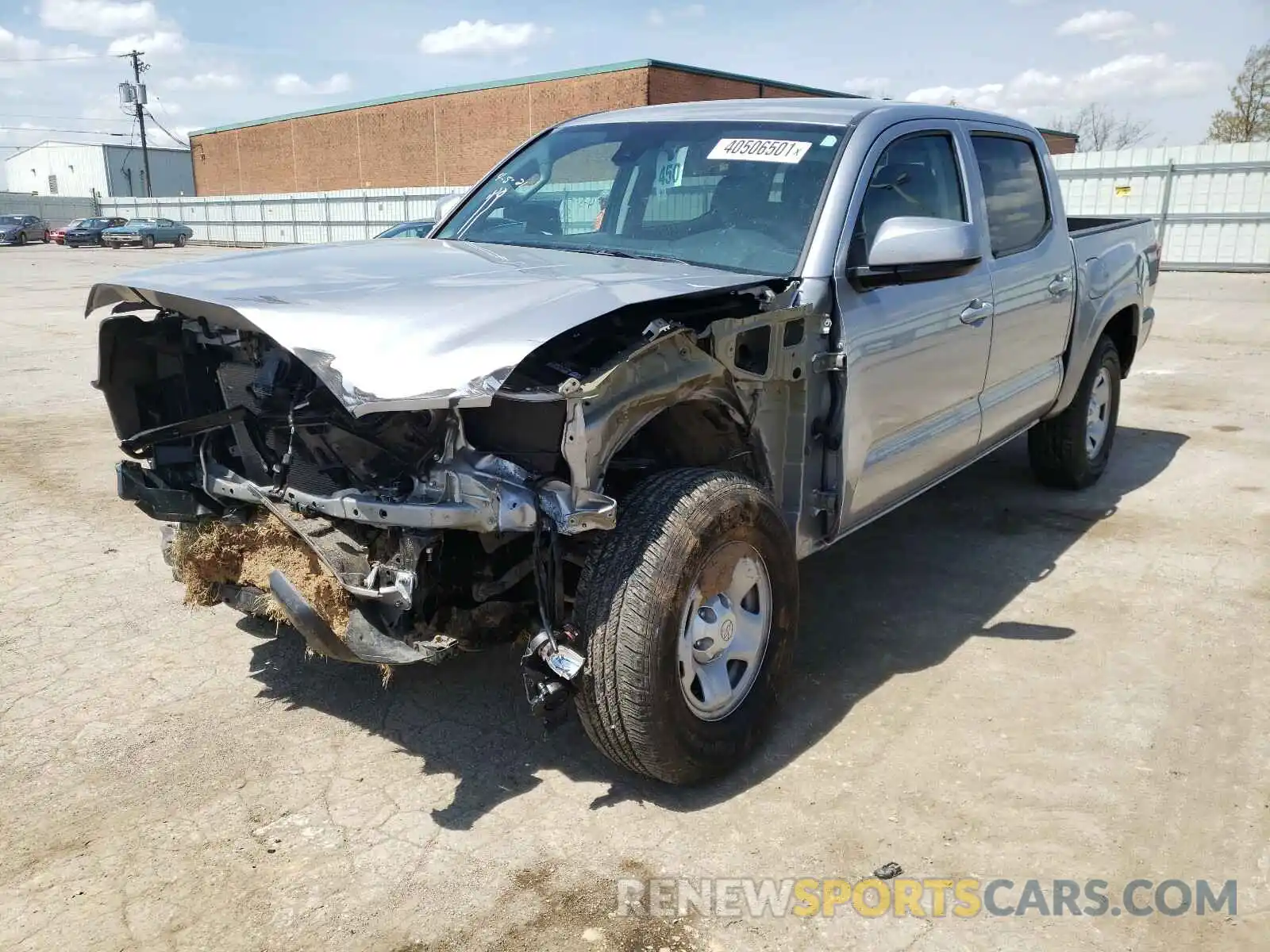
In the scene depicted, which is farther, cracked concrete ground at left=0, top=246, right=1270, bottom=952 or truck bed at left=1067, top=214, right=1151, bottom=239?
truck bed at left=1067, top=214, right=1151, bottom=239

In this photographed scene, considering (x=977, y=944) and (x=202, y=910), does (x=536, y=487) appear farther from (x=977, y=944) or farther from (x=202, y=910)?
(x=977, y=944)

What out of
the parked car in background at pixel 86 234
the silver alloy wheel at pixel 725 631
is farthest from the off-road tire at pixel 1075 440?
the parked car in background at pixel 86 234

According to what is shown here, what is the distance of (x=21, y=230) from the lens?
41.7 metres

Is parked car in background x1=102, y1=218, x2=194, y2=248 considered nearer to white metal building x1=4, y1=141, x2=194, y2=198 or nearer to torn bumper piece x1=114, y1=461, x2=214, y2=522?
white metal building x1=4, y1=141, x2=194, y2=198

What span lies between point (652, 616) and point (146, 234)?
1618 inches

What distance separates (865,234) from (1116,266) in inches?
114

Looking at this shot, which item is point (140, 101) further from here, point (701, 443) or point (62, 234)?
point (701, 443)

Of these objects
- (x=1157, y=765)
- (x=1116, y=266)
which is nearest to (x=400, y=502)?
(x=1157, y=765)

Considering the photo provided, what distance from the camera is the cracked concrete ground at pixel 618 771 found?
253cm

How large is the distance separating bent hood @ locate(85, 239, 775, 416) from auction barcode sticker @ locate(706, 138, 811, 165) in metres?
0.58

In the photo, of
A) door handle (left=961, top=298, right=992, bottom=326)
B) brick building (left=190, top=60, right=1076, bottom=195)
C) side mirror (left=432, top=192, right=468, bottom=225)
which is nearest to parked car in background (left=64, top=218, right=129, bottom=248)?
brick building (left=190, top=60, right=1076, bottom=195)

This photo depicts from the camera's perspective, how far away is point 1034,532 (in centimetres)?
547

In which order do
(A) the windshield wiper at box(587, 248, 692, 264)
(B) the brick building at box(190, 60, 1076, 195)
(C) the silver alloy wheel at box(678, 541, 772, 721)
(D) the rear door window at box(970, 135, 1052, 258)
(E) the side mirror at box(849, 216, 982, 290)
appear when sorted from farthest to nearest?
(B) the brick building at box(190, 60, 1076, 195) < (D) the rear door window at box(970, 135, 1052, 258) < (A) the windshield wiper at box(587, 248, 692, 264) < (E) the side mirror at box(849, 216, 982, 290) < (C) the silver alloy wheel at box(678, 541, 772, 721)

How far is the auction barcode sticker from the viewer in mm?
3740
